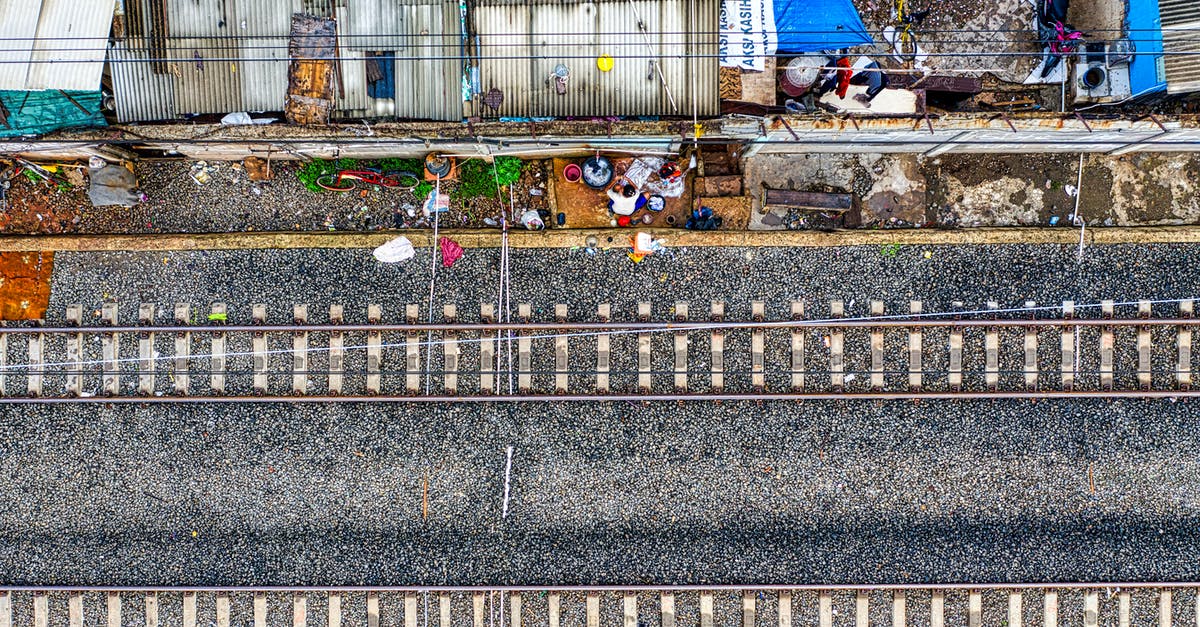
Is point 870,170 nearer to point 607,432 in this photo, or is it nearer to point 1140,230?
point 1140,230

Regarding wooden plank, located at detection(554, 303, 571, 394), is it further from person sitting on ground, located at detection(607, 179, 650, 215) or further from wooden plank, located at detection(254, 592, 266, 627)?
wooden plank, located at detection(254, 592, 266, 627)

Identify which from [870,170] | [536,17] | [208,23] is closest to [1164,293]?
[870,170]

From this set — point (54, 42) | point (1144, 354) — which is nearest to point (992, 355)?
point (1144, 354)

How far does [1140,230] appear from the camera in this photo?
379 inches

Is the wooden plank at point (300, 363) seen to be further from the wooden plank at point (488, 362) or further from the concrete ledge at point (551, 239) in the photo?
the wooden plank at point (488, 362)

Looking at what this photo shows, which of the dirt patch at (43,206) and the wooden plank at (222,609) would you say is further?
the dirt patch at (43,206)

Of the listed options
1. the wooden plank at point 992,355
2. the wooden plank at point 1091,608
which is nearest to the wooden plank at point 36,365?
the wooden plank at point 992,355

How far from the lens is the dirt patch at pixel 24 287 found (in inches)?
384

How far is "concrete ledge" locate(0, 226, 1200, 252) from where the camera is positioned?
9.68 meters

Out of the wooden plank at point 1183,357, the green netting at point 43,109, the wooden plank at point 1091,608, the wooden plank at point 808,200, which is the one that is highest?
the green netting at point 43,109

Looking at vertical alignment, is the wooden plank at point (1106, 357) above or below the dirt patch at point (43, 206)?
below

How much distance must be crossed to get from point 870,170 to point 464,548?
8.63 meters

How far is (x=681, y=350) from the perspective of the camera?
9727 millimetres

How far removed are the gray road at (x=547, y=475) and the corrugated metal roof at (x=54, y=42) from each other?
8.95 feet
